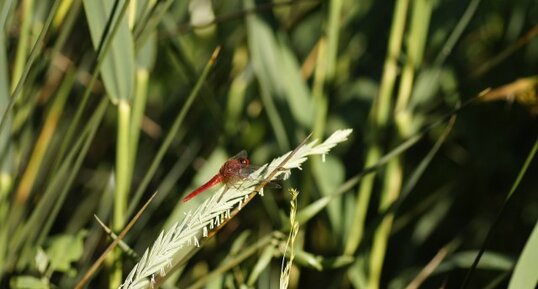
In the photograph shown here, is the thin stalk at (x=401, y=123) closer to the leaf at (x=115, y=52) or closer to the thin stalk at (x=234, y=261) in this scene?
the thin stalk at (x=234, y=261)

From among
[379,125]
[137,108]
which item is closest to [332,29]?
[379,125]

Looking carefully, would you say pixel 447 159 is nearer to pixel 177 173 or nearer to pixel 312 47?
pixel 312 47

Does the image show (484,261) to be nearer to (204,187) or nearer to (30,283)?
(204,187)

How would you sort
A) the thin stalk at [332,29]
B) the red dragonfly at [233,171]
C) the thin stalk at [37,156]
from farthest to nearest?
the thin stalk at [37,156] → the thin stalk at [332,29] → the red dragonfly at [233,171]

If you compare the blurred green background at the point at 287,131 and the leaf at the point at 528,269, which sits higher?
the blurred green background at the point at 287,131

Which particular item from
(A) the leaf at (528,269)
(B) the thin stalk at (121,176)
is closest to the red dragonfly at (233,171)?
(B) the thin stalk at (121,176)

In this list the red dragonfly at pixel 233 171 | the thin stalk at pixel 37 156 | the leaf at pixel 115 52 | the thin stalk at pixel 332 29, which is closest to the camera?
the red dragonfly at pixel 233 171

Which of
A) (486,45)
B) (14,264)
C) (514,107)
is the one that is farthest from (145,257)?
(486,45)

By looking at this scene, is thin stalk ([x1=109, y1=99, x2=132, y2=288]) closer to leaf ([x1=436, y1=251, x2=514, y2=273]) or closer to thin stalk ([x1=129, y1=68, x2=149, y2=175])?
thin stalk ([x1=129, y1=68, x2=149, y2=175])
